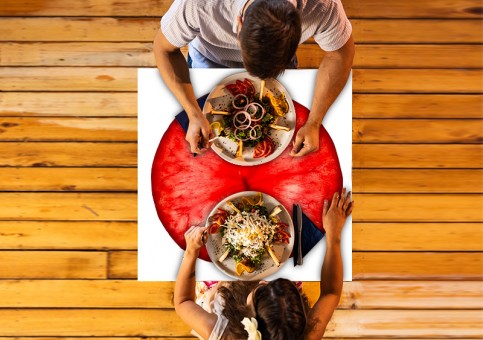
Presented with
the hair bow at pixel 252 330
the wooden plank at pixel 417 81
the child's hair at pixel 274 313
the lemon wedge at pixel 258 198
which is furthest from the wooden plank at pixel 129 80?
the hair bow at pixel 252 330

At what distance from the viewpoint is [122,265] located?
2.54 meters

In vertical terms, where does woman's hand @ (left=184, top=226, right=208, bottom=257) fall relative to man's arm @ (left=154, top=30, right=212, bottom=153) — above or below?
below

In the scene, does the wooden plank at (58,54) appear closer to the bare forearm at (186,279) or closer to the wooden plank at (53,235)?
the wooden plank at (53,235)

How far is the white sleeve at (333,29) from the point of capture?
1661 millimetres

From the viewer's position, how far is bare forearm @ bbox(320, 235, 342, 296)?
1754mm

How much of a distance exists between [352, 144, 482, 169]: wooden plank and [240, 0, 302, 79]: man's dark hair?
4.40 ft

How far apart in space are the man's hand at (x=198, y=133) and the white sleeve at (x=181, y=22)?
287mm

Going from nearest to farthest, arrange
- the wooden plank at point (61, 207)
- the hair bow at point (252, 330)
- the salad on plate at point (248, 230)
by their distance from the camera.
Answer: the hair bow at point (252, 330) < the salad on plate at point (248, 230) < the wooden plank at point (61, 207)

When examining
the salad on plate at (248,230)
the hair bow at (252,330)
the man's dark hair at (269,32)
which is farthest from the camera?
the salad on plate at (248,230)

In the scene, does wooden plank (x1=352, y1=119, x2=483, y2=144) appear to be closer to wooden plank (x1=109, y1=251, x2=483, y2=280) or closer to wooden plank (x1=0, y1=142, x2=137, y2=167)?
wooden plank (x1=109, y1=251, x2=483, y2=280)

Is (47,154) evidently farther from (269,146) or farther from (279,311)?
(279,311)

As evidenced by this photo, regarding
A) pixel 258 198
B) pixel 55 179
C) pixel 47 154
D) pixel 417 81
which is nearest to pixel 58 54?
pixel 47 154

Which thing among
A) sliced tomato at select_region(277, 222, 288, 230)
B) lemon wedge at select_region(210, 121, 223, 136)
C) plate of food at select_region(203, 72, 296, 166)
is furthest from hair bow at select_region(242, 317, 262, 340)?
lemon wedge at select_region(210, 121, 223, 136)

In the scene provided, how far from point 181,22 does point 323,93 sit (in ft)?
1.87
